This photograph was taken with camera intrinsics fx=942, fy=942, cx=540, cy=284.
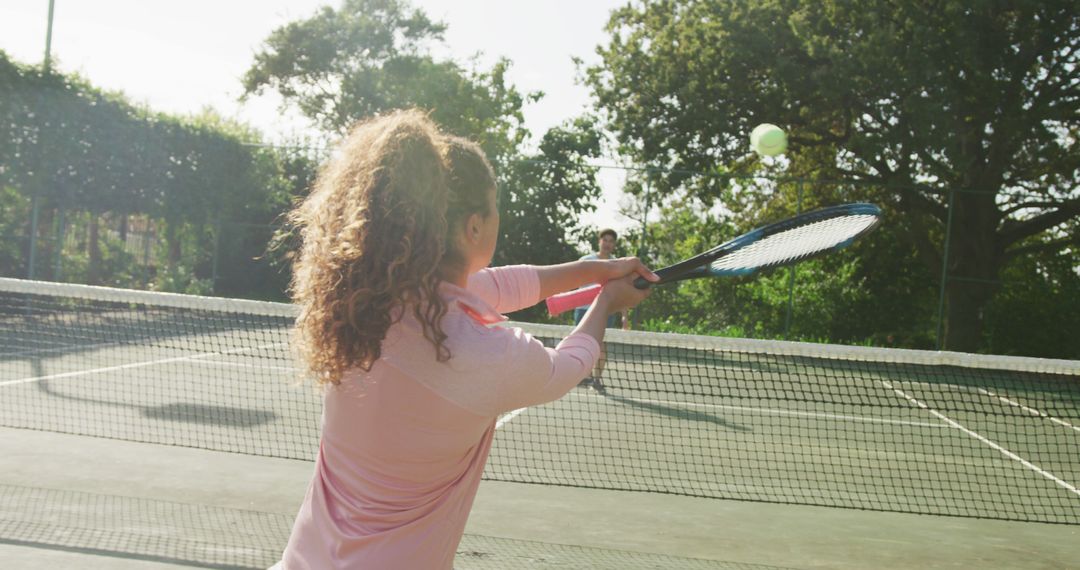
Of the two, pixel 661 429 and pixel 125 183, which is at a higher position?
pixel 125 183

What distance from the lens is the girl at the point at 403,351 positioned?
1323mm

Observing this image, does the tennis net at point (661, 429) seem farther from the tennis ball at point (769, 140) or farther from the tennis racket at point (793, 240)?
the tennis ball at point (769, 140)

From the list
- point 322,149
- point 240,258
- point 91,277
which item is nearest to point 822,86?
point 322,149

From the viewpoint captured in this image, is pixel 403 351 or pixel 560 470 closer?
pixel 403 351

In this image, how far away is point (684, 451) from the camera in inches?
262

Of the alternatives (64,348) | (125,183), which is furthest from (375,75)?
(64,348)

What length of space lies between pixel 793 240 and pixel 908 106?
46.5ft

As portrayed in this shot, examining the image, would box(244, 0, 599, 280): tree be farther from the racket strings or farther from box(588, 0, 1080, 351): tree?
the racket strings

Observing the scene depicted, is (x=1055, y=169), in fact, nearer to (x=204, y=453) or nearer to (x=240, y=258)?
(x=240, y=258)

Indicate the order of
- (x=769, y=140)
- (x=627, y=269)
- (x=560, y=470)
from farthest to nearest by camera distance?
(x=769, y=140)
(x=560, y=470)
(x=627, y=269)

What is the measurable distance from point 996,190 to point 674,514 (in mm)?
14933

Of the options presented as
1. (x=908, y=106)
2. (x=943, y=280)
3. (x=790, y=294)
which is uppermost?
(x=908, y=106)

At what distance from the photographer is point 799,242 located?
2.90 metres

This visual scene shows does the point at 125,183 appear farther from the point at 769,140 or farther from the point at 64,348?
the point at 769,140
